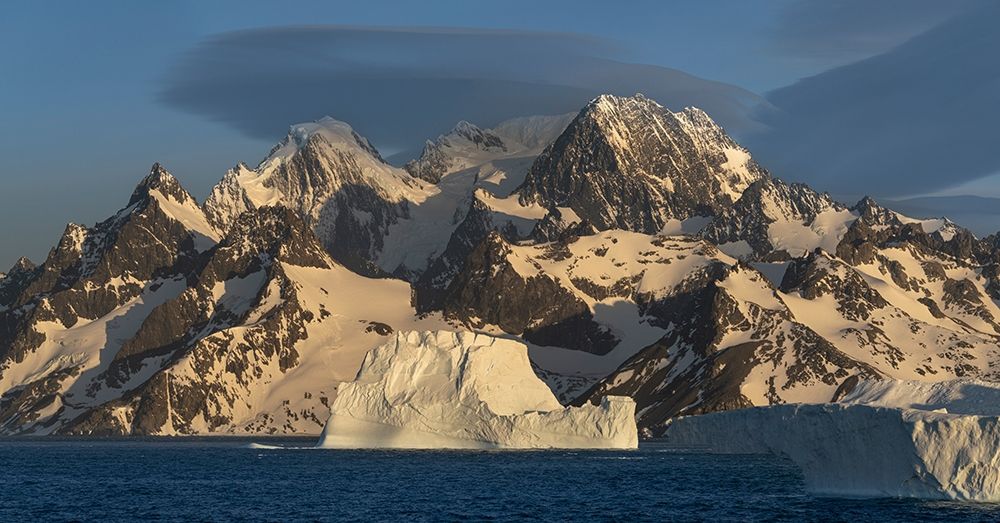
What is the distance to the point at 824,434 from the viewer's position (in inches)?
6309

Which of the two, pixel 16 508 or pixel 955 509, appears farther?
pixel 16 508

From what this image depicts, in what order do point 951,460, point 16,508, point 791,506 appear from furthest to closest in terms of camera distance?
point 16,508 < point 791,506 < point 951,460

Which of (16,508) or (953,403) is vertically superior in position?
(953,403)

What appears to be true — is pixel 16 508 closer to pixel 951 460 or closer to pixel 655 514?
pixel 655 514

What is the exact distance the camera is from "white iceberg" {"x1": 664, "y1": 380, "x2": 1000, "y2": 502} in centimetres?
14000

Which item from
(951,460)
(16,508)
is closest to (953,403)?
(951,460)

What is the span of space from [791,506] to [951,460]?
29255mm

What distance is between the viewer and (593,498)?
18975cm

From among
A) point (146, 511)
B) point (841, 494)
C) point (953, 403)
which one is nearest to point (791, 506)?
point (841, 494)

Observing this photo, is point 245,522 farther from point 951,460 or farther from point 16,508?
point 951,460

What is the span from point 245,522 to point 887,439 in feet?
201

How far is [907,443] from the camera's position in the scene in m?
144

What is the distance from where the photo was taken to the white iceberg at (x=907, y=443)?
140m

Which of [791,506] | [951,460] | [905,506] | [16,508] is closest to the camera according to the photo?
[951,460]
